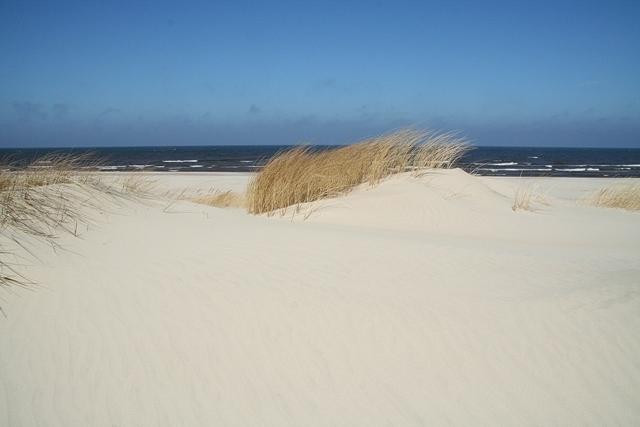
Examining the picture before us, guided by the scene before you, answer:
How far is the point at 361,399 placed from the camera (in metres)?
1.87

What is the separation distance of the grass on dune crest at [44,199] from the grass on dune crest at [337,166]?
5.63ft

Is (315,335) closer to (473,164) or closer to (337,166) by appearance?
(337,166)

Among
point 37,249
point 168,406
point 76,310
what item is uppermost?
point 37,249

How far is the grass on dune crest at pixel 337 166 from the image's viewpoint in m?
6.22

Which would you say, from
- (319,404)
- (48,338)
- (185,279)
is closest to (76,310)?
(48,338)

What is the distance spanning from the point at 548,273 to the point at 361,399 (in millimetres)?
1953

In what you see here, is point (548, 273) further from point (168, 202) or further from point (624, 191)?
point (624, 191)

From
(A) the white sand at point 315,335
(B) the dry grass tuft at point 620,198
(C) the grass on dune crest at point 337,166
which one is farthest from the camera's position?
(B) the dry grass tuft at point 620,198

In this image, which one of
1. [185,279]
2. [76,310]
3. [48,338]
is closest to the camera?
Answer: [48,338]

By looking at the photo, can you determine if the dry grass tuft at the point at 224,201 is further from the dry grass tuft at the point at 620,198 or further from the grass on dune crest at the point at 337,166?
the dry grass tuft at the point at 620,198

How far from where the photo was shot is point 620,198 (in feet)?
27.6

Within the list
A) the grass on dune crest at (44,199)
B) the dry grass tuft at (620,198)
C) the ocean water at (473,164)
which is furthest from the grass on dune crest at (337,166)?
the dry grass tuft at (620,198)

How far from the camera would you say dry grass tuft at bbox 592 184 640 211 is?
26.7 ft

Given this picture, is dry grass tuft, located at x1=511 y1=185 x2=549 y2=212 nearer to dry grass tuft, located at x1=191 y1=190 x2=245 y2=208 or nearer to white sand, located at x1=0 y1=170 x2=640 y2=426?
white sand, located at x1=0 y1=170 x2=640 y2=426
